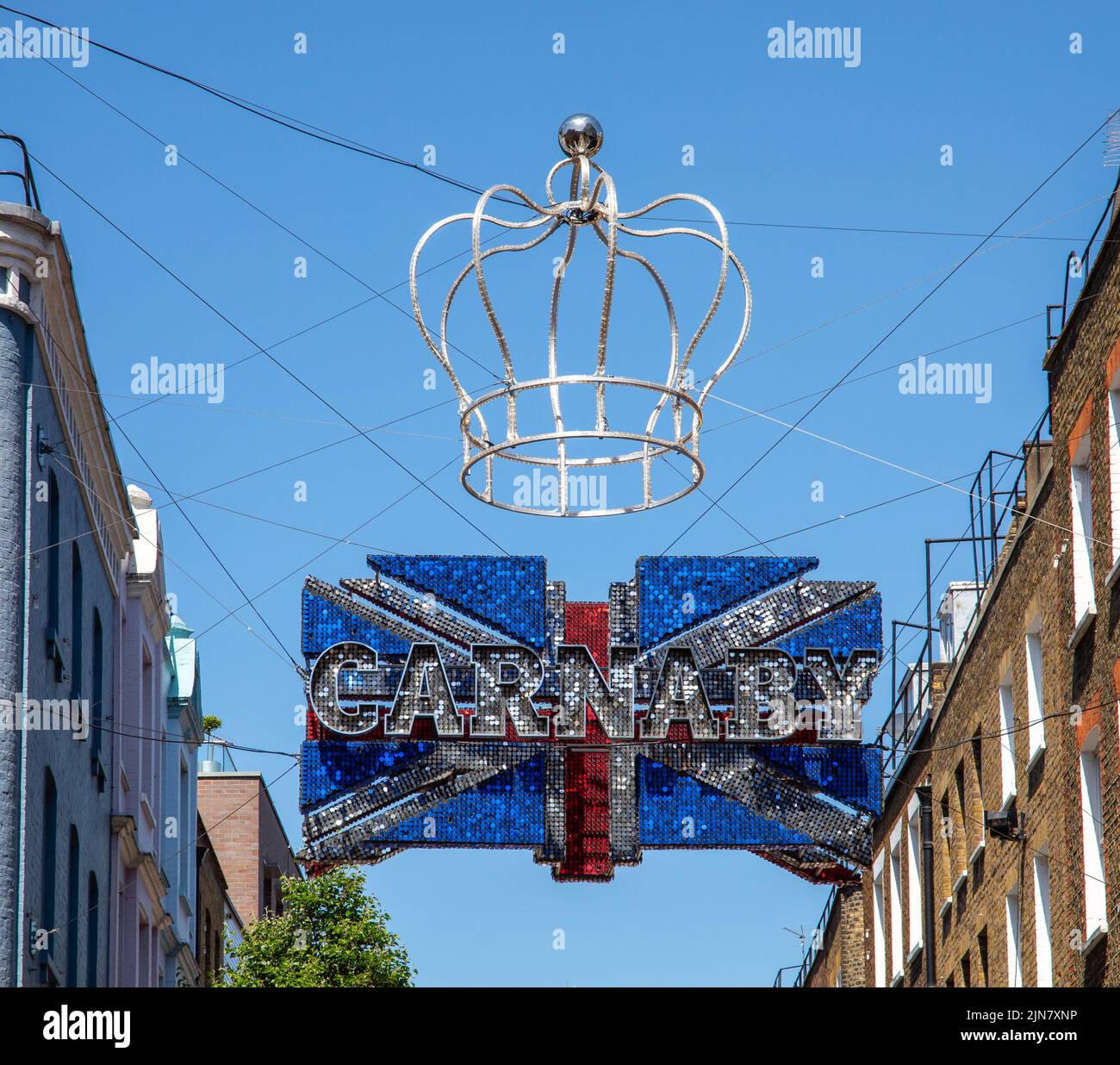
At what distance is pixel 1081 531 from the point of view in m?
26.4

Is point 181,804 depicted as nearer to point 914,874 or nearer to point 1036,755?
point 914,874

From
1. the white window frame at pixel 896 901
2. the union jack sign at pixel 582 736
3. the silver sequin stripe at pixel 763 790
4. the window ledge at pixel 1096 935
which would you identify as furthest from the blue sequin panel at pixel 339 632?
the white window frame at pixel 896 901

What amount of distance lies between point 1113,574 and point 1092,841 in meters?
3.36

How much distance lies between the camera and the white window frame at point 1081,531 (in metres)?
26.0

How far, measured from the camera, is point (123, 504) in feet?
98.0

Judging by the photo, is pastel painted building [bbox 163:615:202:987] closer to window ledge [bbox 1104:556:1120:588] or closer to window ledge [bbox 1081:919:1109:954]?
window ledge [bbox 1081:919:1109:954]

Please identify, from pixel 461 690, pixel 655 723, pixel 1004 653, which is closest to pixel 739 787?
pixel 655 723

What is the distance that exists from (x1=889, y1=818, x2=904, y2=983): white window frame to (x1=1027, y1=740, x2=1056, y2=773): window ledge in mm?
9548

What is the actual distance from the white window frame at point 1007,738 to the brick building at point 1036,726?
0.04 m

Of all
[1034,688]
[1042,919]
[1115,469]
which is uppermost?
[1115,469]

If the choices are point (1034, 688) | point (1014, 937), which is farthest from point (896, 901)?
point (1034, 688)

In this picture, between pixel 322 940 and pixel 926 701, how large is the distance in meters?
10.7
